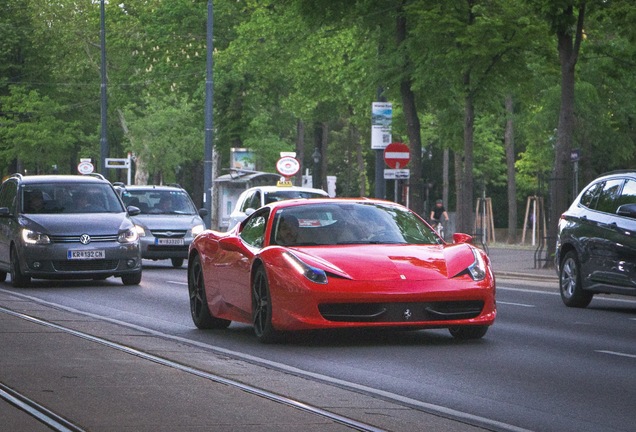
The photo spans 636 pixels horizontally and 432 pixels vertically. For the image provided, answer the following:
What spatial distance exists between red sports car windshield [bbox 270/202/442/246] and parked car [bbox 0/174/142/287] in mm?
9182

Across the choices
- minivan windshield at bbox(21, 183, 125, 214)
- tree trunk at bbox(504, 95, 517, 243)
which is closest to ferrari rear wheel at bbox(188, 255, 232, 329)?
minivan windshield at bbox(21, 183, 125, 214)

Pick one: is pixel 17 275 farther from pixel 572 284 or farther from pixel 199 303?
pixel 572 284

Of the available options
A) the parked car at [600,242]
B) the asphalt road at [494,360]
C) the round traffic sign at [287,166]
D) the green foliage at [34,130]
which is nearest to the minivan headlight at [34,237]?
the asphalt road at [494,360]

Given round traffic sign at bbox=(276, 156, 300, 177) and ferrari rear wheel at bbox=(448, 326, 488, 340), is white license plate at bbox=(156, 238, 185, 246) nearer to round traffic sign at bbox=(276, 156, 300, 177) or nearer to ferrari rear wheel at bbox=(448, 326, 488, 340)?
round traffic sign at bbox=(276, 156, 300, 177)

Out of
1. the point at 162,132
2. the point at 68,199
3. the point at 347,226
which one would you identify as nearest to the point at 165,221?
the point at 68,199

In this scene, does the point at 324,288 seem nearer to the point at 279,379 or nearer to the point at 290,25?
the point at 279,379

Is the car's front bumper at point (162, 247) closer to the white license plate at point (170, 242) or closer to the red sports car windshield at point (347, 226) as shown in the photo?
the white license plate at point (170, 242)

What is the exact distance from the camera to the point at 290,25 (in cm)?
5081

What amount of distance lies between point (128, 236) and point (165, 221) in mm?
7833

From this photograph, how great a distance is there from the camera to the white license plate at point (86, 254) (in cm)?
2306

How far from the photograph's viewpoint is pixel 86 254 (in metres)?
23.2

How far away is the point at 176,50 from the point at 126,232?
37848 millimetres

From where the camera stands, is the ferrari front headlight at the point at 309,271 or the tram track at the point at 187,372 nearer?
the tram track at the point at 187,372

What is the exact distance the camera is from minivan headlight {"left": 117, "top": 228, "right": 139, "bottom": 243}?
2353 centimetres
